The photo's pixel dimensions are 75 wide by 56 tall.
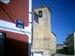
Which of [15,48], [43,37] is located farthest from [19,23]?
[43,37]

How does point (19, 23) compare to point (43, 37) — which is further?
point (43, 37)

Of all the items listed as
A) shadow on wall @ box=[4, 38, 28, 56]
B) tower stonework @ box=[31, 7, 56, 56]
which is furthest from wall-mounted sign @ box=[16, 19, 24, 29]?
tower stonework @ box=[31, 7, 56, 56]

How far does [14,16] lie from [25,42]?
574 millimetres

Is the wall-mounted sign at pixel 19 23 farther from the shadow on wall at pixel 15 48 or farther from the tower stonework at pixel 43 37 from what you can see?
the tower stonework at pixel 43 37

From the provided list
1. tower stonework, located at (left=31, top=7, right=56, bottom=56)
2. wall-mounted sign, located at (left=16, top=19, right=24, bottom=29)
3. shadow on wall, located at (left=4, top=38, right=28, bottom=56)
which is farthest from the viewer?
tower stonework, located at (left=31, top=7, right=56, bottom=56)

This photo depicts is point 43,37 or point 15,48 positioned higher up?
point 15,48

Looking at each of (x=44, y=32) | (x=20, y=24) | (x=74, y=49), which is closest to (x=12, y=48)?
(x=20, y=24)

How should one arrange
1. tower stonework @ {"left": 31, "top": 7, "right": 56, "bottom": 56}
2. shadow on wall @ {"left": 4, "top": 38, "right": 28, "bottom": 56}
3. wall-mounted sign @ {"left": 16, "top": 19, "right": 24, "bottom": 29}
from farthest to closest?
tower stonework @ {"left": 31, "top": 7, "right": 56, "bottom": 56} < wall-mounted sign @ {"left": 16, "top": 19, "right": 24, "bottom": 29} < shadow on wall @ {"left": 4, "top": 38, "right": 28, "bottom": 56}

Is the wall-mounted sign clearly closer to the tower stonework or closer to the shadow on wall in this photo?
the shadow on wall

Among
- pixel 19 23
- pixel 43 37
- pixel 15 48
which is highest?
pixel 19 23

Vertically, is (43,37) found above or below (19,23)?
below

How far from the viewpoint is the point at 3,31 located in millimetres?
3484

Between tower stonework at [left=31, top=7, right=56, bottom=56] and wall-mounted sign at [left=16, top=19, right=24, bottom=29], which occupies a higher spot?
wall-mounted sign at [left=16, top=19, right=24, bottom=29]

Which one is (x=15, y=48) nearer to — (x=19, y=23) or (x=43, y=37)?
(x=19, y=23)
